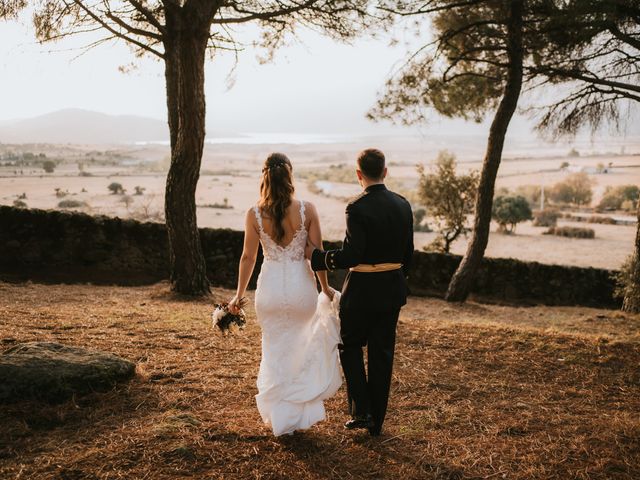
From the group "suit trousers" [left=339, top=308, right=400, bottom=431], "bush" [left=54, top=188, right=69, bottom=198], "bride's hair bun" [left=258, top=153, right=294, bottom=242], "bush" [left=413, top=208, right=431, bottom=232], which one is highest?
"bride's hair bun" [left=258, top=153, right=294, bottom=242]

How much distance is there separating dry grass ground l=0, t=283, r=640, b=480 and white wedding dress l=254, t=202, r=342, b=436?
0.63 ft

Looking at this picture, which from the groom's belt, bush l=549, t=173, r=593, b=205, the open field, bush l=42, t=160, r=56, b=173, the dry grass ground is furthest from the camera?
bush l=549, t=173, r=593, b=205

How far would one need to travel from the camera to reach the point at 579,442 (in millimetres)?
3344

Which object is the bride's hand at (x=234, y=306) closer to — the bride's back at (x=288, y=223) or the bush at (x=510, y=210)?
the bride's back at (x=288, y=223)

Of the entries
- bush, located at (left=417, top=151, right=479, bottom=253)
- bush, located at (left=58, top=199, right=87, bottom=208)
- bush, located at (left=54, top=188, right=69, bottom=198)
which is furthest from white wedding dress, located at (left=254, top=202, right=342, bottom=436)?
bush, located at (left=54, top=188, right=69, bottom=198)

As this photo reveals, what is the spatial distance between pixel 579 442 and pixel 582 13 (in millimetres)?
5990

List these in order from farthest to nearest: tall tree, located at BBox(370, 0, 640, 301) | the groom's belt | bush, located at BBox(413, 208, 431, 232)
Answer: bush, located at BBox(413, 208, 431, 232) < tall tree, located at BBox(370, 0, 640, 301) < the groom's belt

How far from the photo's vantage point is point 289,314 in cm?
334

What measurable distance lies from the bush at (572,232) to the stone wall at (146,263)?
1805 centimetres

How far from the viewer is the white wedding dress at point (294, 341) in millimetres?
3277

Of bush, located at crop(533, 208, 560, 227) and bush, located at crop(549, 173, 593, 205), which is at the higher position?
bush, located at crop(549, 173, 593, 205)

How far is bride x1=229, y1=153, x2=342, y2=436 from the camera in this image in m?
3.27

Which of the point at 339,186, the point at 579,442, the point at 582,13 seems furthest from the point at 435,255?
the point at 339,186

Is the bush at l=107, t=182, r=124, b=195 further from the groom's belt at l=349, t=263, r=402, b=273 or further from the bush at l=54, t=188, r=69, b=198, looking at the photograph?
the groom's belt at l=349, t=263, r=402, b=273
